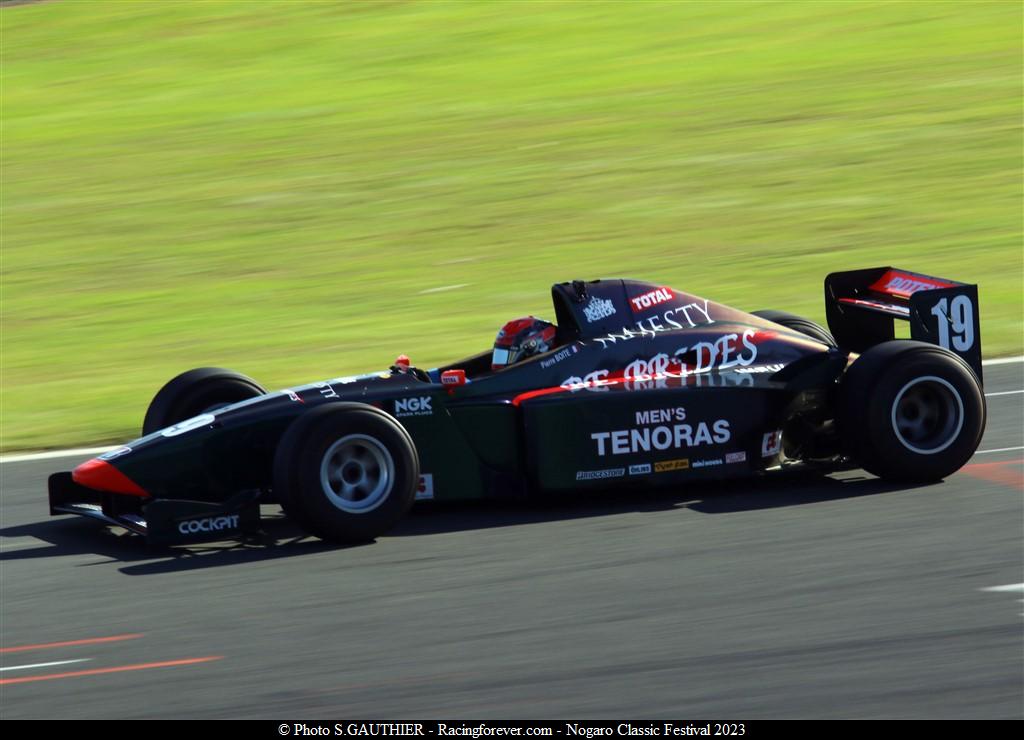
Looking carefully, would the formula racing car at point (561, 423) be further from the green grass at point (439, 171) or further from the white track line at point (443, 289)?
the white track line at point (443, 289)

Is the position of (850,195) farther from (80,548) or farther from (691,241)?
(80,548)

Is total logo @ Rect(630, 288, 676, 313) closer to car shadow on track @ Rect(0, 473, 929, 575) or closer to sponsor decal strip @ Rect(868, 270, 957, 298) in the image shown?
car shadow on track @ Rect(0, 473, 929, 575)

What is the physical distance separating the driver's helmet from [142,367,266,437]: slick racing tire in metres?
1.41

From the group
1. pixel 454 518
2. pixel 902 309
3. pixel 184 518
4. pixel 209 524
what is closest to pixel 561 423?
pixel 454 518

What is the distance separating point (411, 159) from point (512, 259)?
5535 millimetres

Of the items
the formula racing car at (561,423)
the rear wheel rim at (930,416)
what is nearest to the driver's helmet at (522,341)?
the formula racing car at (561,423)

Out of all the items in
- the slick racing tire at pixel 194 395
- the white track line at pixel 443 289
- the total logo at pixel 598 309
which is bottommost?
the slick racing tire at pixel 194 395

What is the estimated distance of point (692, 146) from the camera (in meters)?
21.8

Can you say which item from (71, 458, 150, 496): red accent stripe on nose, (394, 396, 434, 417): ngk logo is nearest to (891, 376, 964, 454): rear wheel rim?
(394, 396, 434, 417): ngk logo

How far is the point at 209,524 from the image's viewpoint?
7.54 m

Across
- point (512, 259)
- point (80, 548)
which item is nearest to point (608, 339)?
point (80, 548)

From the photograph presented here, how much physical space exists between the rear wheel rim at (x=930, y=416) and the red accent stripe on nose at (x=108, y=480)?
420 centimetres

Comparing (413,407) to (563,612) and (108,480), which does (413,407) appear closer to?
(108,480)

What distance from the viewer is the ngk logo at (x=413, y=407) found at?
8.00 metres
